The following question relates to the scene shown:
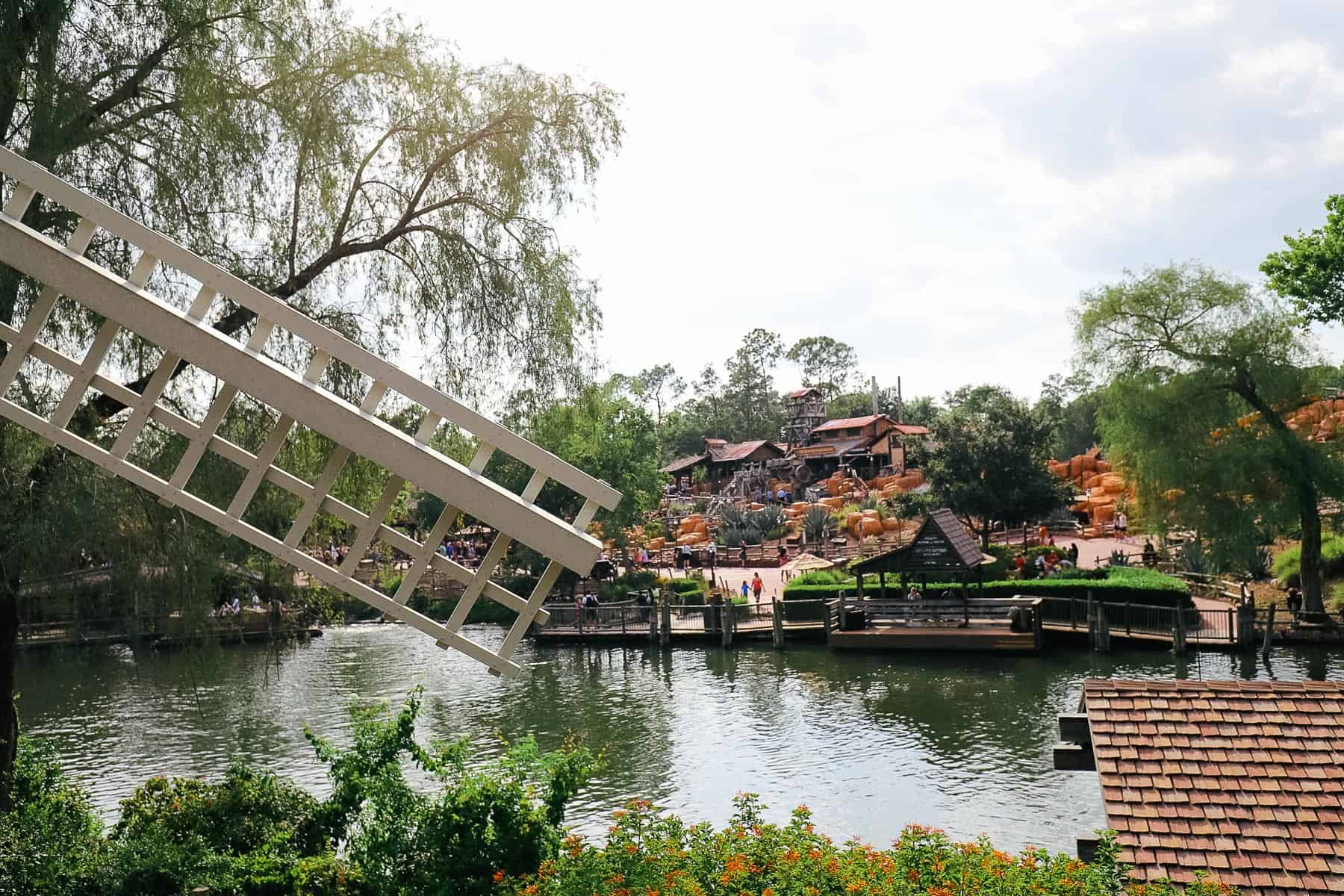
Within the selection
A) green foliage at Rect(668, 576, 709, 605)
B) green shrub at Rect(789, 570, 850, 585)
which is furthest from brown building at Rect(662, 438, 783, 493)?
green shrub at Rect(789, 570, 850, 585)

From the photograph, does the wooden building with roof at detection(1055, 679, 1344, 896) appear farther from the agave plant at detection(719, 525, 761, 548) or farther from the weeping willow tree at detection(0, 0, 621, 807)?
the agave plant at detection(719, 525, 761, 548)

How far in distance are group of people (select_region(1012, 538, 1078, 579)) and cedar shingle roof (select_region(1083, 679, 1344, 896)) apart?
90.9ft

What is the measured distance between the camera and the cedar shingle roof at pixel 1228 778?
22.7 ft

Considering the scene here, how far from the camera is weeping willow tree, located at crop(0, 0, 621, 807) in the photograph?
8797 mm

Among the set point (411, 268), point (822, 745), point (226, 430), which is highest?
point (411, 268)

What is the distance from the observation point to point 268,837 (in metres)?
8.80

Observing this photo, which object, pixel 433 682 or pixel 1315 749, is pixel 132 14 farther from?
pixel 433 682

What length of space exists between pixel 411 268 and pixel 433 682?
1823 centimetres

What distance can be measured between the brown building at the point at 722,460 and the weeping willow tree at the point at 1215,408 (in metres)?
49.8

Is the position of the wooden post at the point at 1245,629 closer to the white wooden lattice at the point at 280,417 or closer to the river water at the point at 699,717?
the river water at the point at 699,717

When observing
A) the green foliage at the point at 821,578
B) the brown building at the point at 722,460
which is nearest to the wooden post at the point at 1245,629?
the green foliage at the point at 821,578

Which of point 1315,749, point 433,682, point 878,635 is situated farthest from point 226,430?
point 878,635

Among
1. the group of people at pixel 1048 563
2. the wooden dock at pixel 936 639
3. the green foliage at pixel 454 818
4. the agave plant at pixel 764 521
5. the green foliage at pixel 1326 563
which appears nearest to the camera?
the green foliage at pixel 454 818

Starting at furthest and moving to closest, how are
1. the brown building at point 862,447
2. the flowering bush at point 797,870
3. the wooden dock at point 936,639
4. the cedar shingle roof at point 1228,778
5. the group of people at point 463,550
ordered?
the brown building at point 862,447 < the group of people at point 463,550 < the wooden dock at point 936,639 < the flowering bush at point 797,870 < the cedar shingle roof at point 1228,778
